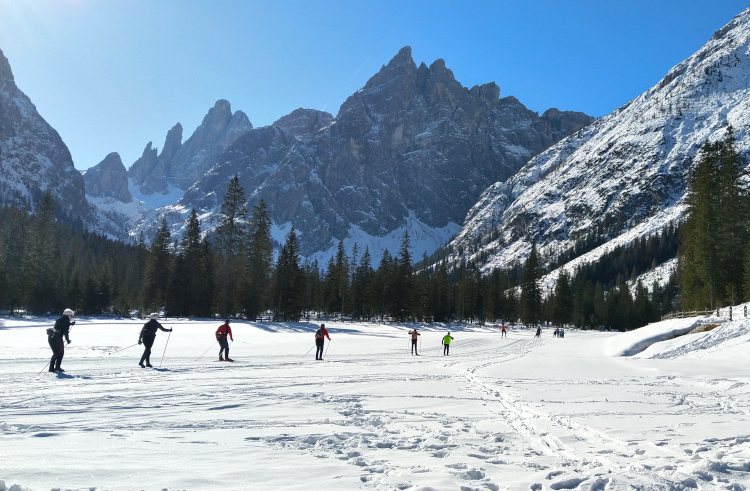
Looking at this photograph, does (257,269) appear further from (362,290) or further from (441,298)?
(441,298)

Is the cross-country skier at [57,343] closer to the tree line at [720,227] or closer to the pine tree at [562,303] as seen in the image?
the tree line at [720,227]

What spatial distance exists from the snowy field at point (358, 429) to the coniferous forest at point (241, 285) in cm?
4019

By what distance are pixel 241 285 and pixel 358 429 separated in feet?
165

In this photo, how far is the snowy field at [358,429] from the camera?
505 cm

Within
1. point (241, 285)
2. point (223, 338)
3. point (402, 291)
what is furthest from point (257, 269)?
point (223, 338)

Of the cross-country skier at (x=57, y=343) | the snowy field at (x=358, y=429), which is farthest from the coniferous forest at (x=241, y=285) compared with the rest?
the snowy field at (x=358, y=429)

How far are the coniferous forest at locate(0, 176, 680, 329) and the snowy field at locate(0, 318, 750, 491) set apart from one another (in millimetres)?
40191

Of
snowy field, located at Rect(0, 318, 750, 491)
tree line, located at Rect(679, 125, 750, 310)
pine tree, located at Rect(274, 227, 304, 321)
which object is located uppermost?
tree line, located at Rect(679, 125, 750, 310)

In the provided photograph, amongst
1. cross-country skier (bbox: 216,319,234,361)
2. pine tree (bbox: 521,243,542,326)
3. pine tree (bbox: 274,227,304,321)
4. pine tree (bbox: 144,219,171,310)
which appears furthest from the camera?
pine tree (bbox: 521,243,542,326)

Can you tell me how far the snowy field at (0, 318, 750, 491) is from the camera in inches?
199

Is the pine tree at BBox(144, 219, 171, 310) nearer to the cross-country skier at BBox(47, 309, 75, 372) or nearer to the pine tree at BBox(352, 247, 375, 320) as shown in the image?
the pine tree at BBox(352, 247, 375, 320)

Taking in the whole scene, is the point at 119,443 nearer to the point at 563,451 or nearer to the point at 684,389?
the point at 563,451

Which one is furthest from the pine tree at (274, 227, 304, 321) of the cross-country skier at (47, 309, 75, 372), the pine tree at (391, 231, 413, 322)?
the cross-country skier at (47, 309, 75, 372)

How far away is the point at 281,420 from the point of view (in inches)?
310
